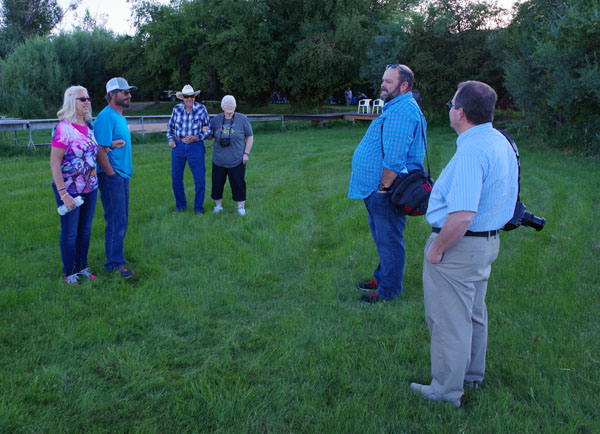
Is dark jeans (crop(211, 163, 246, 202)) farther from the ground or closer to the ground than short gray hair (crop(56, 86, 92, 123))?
closer to the ground

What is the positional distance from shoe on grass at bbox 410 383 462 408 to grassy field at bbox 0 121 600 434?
0.05 m

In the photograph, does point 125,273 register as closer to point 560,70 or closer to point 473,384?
point 473,384

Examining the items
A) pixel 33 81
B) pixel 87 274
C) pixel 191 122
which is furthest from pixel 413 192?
pixel 33 81

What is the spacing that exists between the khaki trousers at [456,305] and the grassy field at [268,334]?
27 centimetres

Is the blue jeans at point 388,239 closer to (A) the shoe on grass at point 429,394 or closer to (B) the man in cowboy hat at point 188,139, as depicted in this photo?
(A) the shoe on grass at point 429,394

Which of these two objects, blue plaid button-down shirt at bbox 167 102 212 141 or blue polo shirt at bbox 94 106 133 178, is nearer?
blue polo shirt at bbox 94 106 133 178

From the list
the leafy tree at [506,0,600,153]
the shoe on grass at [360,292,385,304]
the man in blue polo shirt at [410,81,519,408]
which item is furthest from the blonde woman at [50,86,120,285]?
the leafy tree at [506,0,600,153]

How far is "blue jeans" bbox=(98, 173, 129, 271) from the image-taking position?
5297 millimetres

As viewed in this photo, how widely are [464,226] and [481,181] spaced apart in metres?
0.26

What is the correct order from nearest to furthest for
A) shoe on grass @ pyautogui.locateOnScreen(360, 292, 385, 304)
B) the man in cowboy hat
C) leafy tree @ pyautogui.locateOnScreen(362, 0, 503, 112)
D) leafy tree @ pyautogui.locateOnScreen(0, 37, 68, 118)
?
shoe on grass @ pyautogui.locateOnScreen(360, 292, 385, 304) < the man in cowboy hat < leafy tree @ pyautogui.locateOnScreen(362, 0, 503, 112) < leafy tree @ pyautogui.locateOnScreen(0, 37, 68, 118)

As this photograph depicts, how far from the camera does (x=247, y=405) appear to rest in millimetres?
3199

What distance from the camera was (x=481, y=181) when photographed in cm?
266

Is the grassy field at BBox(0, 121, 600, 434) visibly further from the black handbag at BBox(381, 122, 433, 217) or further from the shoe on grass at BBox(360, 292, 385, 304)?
the black handbag at BBox(381, 122, 433, 217)

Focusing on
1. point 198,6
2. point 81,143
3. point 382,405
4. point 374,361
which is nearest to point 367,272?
point 374,361
